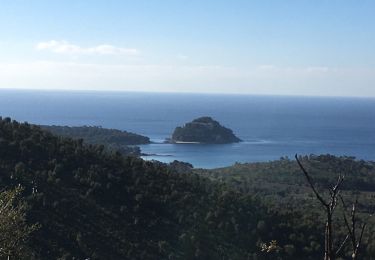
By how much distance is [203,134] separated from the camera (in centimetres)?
8619

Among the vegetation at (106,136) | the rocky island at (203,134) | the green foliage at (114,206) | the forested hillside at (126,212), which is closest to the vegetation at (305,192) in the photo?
the forested hillside at (126,212)

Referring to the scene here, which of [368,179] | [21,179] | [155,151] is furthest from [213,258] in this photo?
[155,151]

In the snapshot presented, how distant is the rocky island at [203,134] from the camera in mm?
85625

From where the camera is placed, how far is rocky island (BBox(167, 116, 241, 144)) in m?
85.6

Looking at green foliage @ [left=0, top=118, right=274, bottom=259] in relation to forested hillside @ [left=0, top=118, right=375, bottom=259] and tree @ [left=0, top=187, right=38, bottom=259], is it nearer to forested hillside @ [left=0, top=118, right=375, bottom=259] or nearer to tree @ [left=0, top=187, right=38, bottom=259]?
forested hillside @ [left=0, top=118, right=375, bottom=259]

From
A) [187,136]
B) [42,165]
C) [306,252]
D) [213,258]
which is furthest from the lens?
[187,136]

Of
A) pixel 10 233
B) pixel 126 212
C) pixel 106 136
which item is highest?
pixel 10 233

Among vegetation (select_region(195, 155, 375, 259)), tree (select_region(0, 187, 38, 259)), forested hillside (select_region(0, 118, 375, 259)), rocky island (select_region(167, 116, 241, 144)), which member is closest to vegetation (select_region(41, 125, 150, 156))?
rocky island (select_region(167, 116, 241, 144))

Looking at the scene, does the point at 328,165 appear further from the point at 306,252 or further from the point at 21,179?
the point at 21,179

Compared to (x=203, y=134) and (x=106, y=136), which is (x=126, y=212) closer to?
(x=106, y=136)

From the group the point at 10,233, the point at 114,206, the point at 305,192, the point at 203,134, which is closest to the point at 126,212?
the point at 114,206

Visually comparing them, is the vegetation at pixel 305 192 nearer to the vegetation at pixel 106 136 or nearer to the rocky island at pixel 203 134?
the vegetation at pixel 106 136

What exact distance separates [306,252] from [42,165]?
9.70 metres

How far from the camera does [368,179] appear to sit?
47312 millimetres
